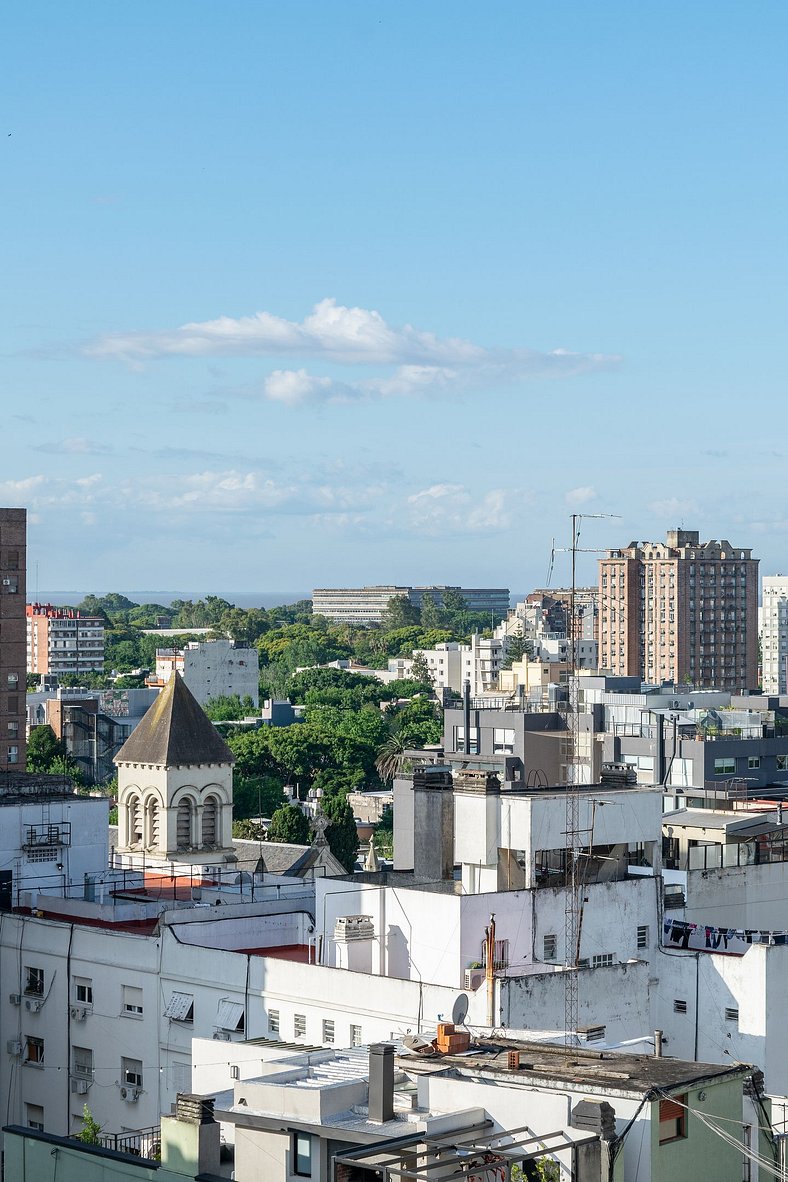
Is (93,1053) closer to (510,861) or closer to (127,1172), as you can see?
(510,861)

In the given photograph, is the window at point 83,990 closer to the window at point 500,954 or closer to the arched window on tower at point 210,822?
the window at point 500,954

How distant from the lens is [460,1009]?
3362 cm

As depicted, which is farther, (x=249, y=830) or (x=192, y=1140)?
(x=249, y=830)

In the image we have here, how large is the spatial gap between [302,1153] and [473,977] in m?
13.2

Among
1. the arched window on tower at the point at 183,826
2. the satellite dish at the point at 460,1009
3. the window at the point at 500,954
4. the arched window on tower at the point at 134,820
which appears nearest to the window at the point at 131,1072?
the window at the point at 500,954

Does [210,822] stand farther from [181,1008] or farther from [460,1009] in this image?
[460,1009]

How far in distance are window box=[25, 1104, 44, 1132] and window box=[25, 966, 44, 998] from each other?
2583 millimetres

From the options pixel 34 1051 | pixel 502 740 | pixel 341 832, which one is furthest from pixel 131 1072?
pixel 502 740

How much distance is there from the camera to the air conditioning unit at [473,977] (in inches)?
1481

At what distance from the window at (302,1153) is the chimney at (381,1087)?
929 millimetres

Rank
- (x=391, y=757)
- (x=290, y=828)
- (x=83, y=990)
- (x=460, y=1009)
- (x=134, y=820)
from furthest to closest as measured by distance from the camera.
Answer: (x=391, y=757) → (x=290, y=828) → (x=134, y=820) → (x=83, y=990) → (x=460, y=1009)

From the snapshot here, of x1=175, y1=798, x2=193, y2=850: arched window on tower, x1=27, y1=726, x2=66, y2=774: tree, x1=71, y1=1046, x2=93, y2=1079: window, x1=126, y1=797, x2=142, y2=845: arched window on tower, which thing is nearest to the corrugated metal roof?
x1=71, y1=1046, x2=93, y2=1079: window

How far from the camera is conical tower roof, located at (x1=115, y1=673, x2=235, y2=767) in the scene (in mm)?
66438

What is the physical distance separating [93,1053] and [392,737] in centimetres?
13159
